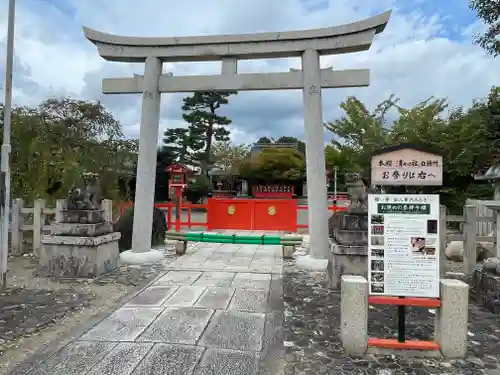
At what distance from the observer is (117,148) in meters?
11.1

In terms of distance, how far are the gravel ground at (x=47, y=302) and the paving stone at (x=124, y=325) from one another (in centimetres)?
28

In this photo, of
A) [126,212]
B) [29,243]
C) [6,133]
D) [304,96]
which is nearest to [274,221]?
[126,212]

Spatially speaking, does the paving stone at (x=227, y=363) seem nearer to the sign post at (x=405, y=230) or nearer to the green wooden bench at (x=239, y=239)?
the sign post at (x=405, y=230)

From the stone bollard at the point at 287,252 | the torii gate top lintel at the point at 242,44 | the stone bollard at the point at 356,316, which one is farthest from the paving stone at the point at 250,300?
the torii gate top lintel at the point at 242,44

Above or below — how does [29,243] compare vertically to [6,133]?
below

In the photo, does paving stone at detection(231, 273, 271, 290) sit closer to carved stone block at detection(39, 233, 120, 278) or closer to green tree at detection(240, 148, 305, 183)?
carved stone block at detection(39, 233, 120, 278)

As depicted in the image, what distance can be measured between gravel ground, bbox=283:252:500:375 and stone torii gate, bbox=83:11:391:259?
2340mm

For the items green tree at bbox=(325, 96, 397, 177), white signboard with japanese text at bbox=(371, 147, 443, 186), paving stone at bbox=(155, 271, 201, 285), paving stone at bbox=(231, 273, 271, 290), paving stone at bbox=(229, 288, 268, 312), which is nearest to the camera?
white signboard with japanese text at bbox=(371, 147, 443, 186)

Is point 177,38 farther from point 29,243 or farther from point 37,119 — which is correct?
point 29,243

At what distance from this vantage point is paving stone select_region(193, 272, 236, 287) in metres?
6.16

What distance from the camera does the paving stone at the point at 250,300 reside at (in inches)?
195

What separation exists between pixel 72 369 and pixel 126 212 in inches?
259

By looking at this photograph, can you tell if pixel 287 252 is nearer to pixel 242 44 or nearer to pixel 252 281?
pixel 252 281

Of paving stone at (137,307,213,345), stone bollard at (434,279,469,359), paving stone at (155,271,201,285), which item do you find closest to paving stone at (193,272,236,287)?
paving stone at (155,271,201,285)
